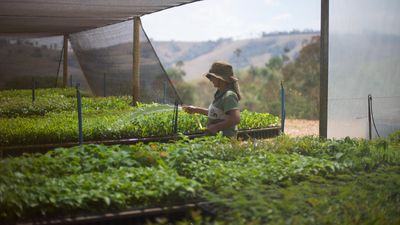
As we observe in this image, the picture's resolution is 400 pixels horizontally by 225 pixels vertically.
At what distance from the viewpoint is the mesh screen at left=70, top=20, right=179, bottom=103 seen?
12.8 metres

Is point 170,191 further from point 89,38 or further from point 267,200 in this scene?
point 89,38

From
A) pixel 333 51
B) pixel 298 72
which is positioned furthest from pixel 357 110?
pixel 298 72

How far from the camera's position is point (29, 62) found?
17.9 meters

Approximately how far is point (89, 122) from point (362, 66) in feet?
13.2

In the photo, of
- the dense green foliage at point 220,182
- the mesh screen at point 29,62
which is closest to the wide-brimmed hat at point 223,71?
the dense green foliage at point 220,182

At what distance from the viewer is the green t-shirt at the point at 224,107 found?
20.5 feet

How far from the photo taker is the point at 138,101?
1235 cm

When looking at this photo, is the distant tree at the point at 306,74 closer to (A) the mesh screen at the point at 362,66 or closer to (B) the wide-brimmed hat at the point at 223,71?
(A) the mesh screen at the point at 362,66

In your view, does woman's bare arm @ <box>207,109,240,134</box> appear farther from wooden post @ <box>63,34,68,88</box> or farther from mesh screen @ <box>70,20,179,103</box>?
wooden post @ <box>63,34,68,88</box>

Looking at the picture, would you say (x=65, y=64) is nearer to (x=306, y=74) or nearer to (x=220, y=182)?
(x=306, y=74)

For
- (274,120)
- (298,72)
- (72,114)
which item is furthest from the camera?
(298,72)

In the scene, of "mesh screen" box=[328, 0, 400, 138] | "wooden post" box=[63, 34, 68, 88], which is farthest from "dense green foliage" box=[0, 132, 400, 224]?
"wooden post" box=[63, 34, 68, 88]

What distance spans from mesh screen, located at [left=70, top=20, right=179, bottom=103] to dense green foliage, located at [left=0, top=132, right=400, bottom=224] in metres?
7.15

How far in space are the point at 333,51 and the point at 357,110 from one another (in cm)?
94
